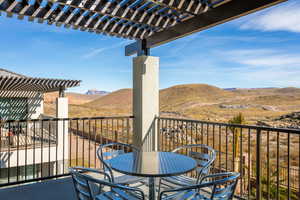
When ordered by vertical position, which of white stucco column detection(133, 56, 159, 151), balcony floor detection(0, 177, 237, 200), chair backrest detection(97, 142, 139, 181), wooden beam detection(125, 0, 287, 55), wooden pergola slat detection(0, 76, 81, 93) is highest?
wooden beam detection(125, 0, 287, 55)

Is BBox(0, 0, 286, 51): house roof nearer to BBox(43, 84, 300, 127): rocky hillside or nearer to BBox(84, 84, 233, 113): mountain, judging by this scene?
BBox(43, 84, 300, 127): rocky hillside

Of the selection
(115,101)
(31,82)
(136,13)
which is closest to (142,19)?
(136,13)

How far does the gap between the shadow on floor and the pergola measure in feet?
5.08

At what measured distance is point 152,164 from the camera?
2.14 meters

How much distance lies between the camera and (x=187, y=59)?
32125mm

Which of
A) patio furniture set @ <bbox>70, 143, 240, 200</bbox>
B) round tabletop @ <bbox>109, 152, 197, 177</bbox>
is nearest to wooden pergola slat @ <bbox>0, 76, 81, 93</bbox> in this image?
patio furniture set @ <bbox>70, 143, 240, 200</bbox>

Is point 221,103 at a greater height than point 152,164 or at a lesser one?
greater

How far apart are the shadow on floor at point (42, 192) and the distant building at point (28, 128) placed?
2.37 m

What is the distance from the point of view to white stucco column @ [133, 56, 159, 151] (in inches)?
162

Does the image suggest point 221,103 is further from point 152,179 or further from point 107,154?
point 152,179

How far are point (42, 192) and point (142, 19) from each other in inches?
116

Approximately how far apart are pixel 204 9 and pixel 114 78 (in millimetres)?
26822

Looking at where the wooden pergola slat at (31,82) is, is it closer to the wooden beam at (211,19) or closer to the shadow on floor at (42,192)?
the shadow on floor at (42,192)

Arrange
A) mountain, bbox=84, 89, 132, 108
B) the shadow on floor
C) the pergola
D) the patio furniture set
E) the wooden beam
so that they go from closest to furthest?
the patio furniture set
the wooden beam
the shadow on floor
the pergola
mountain, bbox=84, 89, 132, 108
